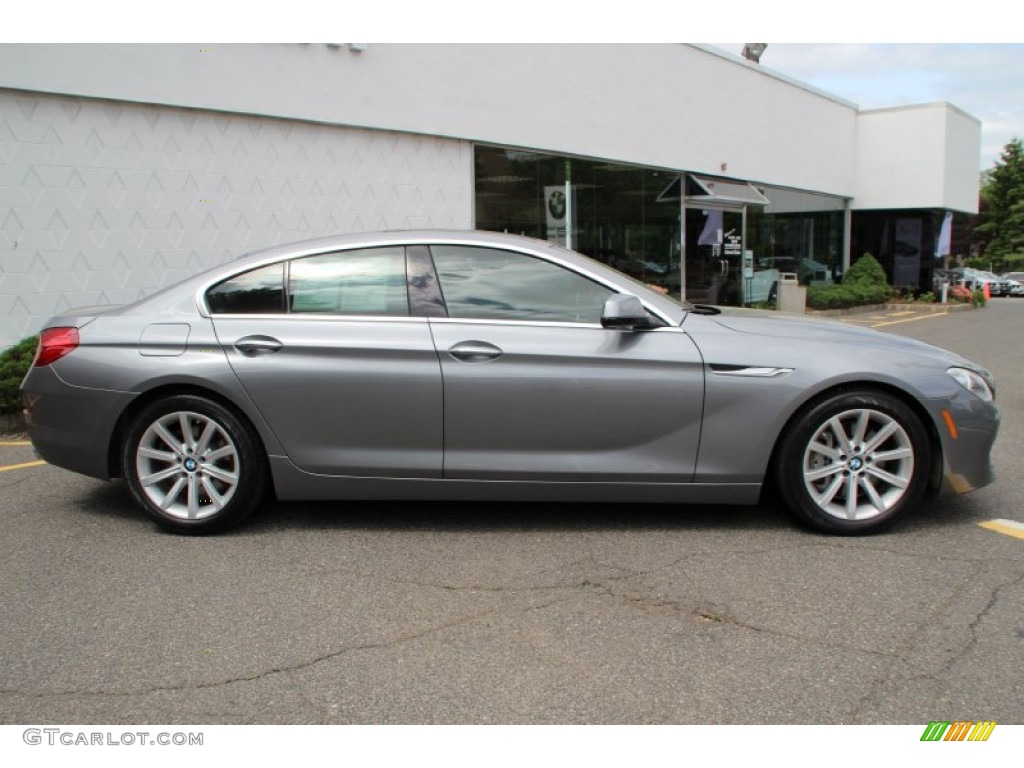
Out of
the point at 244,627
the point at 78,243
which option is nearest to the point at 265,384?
the point at 244,627

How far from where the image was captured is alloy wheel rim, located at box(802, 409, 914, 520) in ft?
13.6

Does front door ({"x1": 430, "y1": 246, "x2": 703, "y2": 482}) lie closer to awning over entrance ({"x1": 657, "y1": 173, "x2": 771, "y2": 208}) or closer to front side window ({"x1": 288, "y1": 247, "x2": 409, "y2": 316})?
front side window ({"x1": 288, "y1": 247, "x2": 409, "y2": 316})

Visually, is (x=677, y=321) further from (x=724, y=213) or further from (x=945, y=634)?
(x=724, y=213)

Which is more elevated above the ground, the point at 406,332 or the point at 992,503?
the point at 406,332

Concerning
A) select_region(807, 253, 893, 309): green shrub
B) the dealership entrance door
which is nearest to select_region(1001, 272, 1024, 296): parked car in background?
select_region(807, 253, 893, 309): green shrub

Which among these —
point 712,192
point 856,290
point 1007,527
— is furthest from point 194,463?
point 856,290

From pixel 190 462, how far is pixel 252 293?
0.93m

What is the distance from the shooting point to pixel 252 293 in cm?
439

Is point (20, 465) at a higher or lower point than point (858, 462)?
lower

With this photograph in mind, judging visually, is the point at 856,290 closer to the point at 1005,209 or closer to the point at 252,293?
the point at 252,293

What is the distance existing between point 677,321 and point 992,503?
2240 mm

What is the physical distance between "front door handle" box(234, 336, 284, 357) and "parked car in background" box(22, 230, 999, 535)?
10 mm

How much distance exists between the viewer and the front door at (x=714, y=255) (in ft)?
59.3

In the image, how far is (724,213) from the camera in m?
19.1
